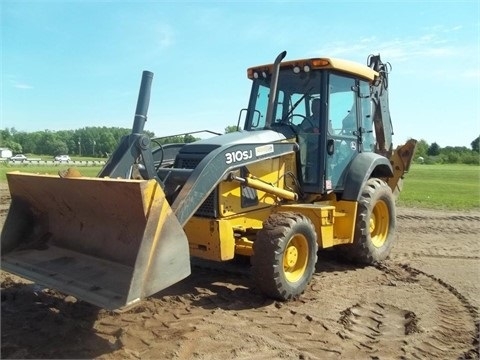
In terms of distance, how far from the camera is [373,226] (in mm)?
7504

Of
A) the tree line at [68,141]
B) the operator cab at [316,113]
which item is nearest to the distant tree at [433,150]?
the tree line at [68,141]

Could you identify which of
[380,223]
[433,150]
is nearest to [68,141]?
[433,150]

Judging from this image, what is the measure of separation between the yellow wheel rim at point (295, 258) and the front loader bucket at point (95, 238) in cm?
157

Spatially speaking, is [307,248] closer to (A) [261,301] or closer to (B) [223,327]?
(A) [261,301]

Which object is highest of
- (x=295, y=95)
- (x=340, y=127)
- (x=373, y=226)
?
(x=295, y=95)

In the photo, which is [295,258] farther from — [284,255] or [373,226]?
[373,226]

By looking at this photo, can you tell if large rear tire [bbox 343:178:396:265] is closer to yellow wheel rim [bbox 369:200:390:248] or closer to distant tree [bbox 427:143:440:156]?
yellow wheel rim [bbox 369:200:390:248]

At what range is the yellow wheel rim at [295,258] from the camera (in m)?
5.37

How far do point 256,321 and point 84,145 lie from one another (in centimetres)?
10788

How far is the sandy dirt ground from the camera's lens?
3.96 m

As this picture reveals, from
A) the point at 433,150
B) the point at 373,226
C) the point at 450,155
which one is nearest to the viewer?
the point at 373,226

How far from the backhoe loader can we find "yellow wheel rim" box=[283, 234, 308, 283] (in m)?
0.02

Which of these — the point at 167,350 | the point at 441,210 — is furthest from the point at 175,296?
the point at 441,210

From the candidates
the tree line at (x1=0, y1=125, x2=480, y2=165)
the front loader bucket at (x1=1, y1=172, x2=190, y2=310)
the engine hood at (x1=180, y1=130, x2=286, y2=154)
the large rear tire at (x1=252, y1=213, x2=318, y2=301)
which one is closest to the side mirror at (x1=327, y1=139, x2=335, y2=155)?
the engine hood at (x1=180, y1=130, x2=286, y2=154)
